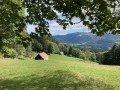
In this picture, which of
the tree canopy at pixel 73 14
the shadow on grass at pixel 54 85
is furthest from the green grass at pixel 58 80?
the tree canopy at pixel 73 14

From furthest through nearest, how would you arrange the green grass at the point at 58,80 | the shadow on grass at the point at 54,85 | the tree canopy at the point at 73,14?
1. the green grass at the point at 58,80
2. the shadow on grass at the point at 54,85
3. the tree canopy at the point at 73,14

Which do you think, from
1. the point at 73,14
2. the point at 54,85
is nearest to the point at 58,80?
the point at 54,85

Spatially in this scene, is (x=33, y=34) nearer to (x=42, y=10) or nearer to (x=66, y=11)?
(x=42, y=10)

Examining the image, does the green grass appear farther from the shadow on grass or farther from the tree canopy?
the tree canopy

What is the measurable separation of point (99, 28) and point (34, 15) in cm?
330

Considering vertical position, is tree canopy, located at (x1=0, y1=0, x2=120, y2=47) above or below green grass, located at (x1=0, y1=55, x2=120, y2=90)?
above

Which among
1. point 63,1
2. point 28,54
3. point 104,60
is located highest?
point 63,1

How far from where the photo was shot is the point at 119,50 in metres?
61.2

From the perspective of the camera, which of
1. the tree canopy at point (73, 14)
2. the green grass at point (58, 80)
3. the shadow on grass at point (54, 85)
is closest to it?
the tree canopy at point (73, 14)

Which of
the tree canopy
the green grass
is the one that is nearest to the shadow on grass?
the green grass

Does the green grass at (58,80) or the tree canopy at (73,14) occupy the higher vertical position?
the tree canopy at (73,14)

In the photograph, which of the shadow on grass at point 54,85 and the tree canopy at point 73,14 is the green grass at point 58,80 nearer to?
the shadow on grass at point 54,85

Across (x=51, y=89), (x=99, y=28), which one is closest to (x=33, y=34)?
(x=99, y=28)

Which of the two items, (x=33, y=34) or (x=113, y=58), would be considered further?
(x=113, y=58)
